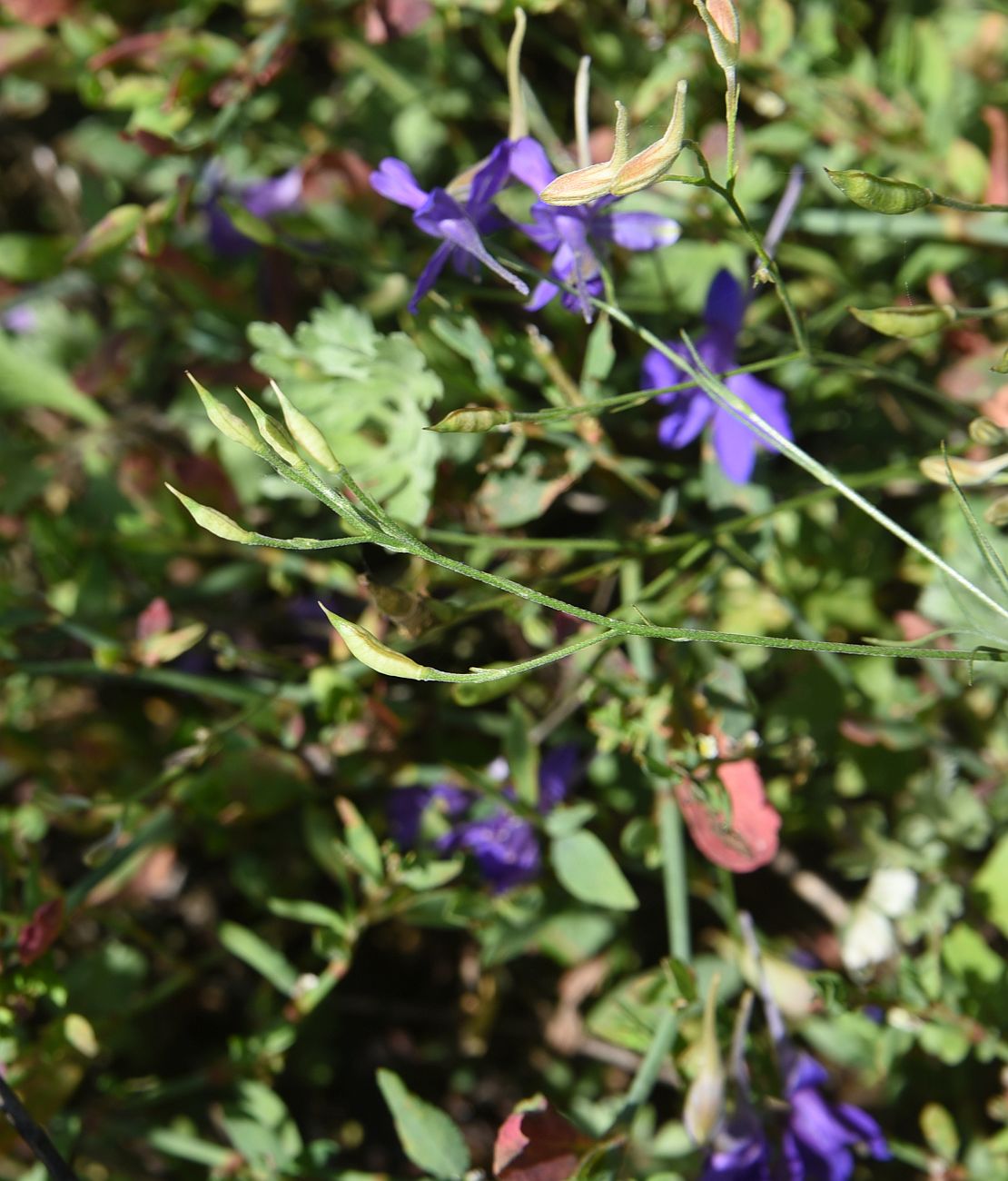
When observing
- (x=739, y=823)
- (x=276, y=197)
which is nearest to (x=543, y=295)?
(x=739, y=823)

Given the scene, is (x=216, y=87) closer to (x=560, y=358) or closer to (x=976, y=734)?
(x=560, y=358)

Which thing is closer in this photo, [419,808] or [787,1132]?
[787,1132]

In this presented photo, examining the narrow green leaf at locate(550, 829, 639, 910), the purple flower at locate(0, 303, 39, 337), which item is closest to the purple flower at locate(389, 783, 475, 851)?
the narrow green leaf at locate(550, 829, 639, 910)

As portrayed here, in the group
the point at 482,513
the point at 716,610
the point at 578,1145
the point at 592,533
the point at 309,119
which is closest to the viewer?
the point at 578,1145

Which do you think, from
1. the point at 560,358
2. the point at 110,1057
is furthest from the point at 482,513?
the point at 110,1057

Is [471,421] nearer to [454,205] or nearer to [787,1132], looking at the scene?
[454,205]

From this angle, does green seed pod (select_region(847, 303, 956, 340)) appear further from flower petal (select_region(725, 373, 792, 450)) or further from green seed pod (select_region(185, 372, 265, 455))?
green seed pod (select_region(185, 372, 265, 455))
